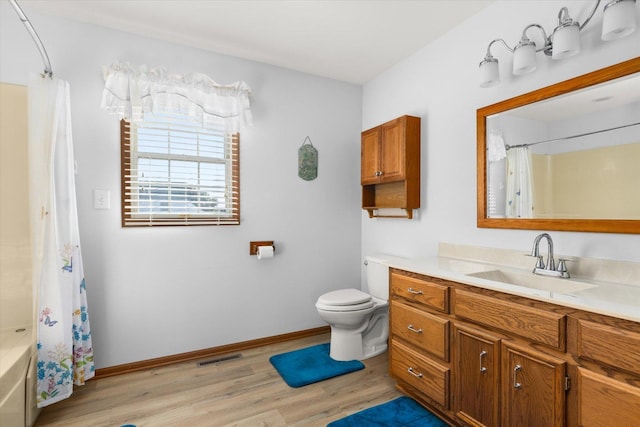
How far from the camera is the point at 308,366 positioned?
2.47 metres

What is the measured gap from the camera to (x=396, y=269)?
2.12m

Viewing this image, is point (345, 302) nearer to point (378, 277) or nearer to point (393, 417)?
point (378, 277)

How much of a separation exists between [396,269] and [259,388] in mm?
1218

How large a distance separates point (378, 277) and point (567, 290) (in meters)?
1.38

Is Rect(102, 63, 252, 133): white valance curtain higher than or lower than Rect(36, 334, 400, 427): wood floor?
higher

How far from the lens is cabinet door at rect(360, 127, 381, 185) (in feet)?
9.25

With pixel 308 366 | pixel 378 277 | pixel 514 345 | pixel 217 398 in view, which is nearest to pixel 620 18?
pixel 514 345

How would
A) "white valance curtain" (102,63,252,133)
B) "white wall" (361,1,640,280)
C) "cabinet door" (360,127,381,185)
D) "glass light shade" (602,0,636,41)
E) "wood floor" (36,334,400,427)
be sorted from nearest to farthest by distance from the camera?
1. "glass light shade" (602,0,636,41)
2. "white wall" (361,1,640,280)
3. "wood floor" (36,334,400,427)
4. "white valance curtain" (102,63,252,133)
5. "cabinet door" (360,127,381,185)

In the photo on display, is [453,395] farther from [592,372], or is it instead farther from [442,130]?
[442,130]

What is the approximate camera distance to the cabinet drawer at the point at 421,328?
176 cm

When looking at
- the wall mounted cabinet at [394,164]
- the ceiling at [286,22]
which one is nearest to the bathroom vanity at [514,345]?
the wall mounted cabinet at [394,164]

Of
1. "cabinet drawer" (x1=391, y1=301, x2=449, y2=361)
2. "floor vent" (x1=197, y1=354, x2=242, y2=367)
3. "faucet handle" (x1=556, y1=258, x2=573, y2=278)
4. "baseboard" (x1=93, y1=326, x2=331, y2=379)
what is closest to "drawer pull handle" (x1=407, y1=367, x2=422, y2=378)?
"cabinet drawer" (x1=391, y1=301, x2=449, y2=361)

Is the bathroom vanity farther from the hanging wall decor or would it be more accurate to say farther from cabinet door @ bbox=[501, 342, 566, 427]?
the hanging wall decor

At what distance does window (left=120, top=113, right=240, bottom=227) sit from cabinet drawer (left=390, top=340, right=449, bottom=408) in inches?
63.8
